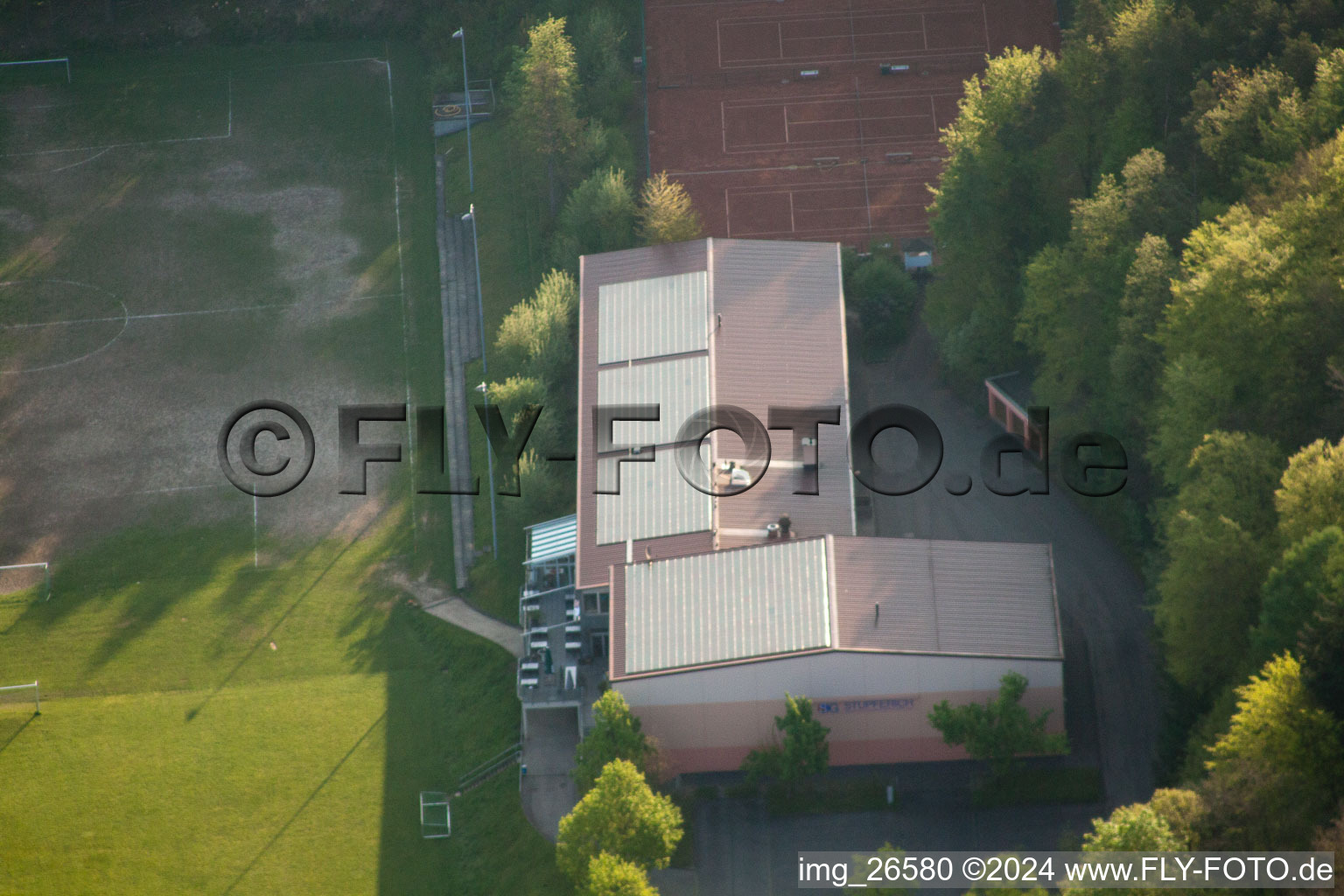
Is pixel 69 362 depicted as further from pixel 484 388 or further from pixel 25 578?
pixel 484 388

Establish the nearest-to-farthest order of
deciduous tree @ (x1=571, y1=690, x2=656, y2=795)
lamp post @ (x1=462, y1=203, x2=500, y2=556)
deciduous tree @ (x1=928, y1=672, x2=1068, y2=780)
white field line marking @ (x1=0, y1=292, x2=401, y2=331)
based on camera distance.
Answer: deciduous tree @ (x1=928, y1=672, x2=1068, y2=780) < deciduous tree @ (x1=571, y1=690, x2=656, y2=795) < lamp post @ (x1=462, y1=203, x2=500, y2=556) < white field line marking @ (x1=0, y1=292, x2=401, y2=331)

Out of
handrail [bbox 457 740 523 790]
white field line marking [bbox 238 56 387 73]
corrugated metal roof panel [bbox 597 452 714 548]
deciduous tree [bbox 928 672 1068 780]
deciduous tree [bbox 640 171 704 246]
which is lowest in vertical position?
handrail [bbox 457 740 523 790]

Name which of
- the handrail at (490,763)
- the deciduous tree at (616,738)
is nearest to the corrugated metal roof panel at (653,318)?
the handrail at (490,763)

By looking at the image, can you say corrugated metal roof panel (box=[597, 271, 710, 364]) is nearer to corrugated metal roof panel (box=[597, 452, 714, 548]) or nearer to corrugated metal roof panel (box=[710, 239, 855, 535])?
corrugated metal roof panel (box=[710, 239, 855, 535])

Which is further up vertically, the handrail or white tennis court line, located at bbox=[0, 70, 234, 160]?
white tennis court line, located at bbox=[0, 70, 234, 160]

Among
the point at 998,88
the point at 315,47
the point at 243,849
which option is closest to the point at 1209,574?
the point at 998,88

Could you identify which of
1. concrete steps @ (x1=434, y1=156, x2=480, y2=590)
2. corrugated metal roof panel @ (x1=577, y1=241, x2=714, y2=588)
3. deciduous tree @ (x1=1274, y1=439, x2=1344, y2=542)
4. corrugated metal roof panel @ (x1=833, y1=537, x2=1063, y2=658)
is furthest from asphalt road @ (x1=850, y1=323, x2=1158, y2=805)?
concrete steps @ (x1=434, y1=156, x2=480, y2=590)
